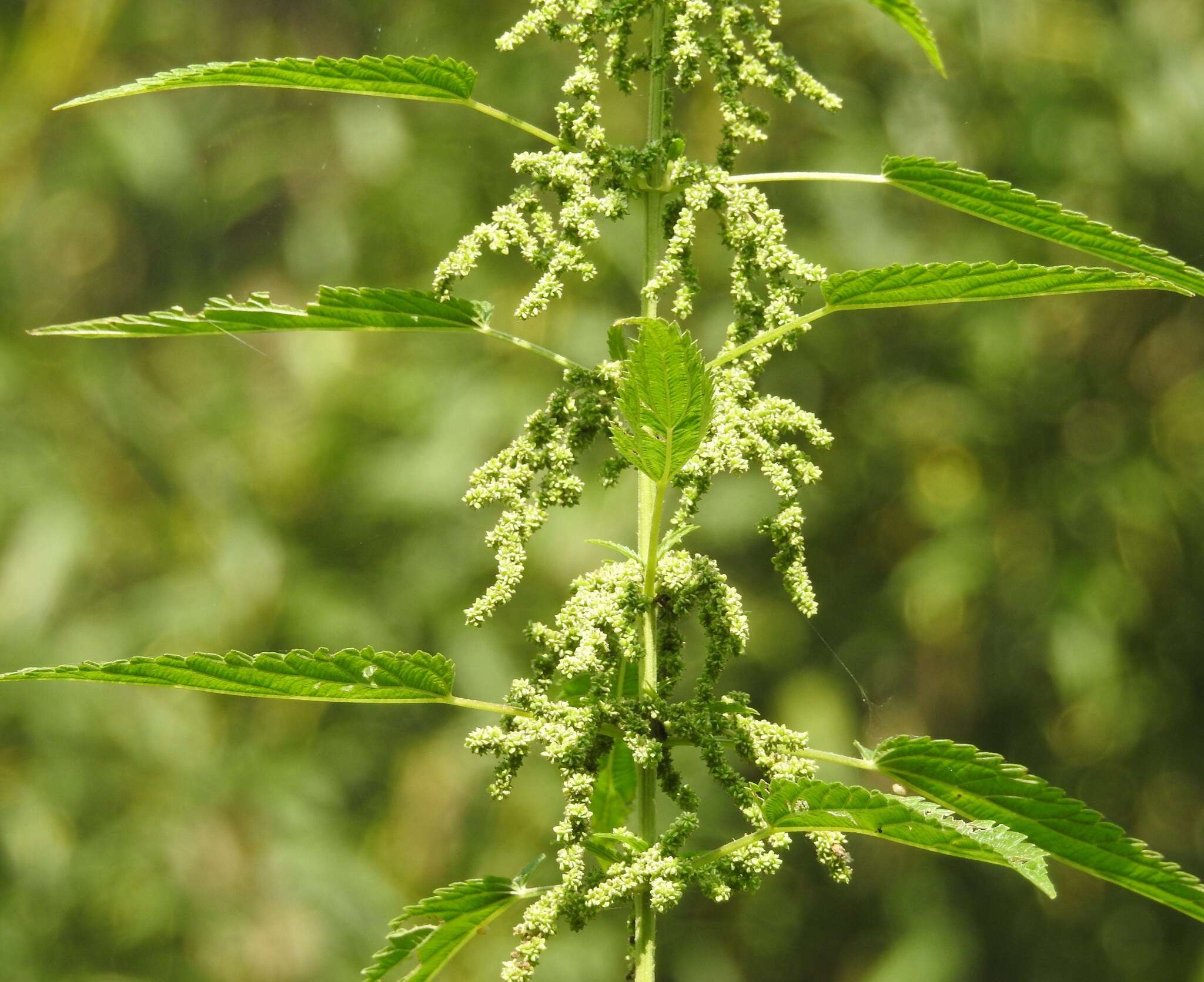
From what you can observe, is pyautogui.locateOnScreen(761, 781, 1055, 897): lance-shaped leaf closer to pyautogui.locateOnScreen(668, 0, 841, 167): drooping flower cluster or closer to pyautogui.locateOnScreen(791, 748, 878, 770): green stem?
pyautogui.locateOnScreen(791, 748, 878, 770): green stem

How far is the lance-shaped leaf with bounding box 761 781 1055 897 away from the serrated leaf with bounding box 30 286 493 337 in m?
0.30

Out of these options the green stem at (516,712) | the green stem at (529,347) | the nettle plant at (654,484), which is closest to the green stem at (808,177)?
the nettle plant at (654,484)

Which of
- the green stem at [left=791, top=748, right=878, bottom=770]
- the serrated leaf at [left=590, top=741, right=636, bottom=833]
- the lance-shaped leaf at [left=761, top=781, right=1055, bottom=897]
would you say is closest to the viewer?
the lance-shaped leaf at [left=761, top=781, right=1055, bottom=897]

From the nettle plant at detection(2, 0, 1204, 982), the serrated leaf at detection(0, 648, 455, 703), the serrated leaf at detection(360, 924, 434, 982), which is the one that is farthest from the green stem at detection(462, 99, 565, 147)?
the serrated leaf at detection(360, 924, 434, 982)

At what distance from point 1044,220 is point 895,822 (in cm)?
30

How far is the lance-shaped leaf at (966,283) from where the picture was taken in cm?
57

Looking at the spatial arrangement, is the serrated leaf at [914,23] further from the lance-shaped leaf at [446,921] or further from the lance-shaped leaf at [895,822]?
the lance-shaped leaf at [446,921]

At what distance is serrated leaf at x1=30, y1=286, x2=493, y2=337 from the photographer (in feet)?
2.04

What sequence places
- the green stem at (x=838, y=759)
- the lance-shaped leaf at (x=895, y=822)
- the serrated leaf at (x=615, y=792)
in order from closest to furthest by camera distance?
the lance-shaped leaf at (x=895, y=822)
the green stem at (x=838, y=759)
the serrated leaf at (x=615, y=792)

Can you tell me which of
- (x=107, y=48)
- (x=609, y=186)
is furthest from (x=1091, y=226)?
(x=107, y=48)

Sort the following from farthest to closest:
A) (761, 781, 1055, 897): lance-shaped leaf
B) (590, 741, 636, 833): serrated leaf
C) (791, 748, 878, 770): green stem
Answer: (590, 741, 636, 833): serrated leaf
(791, 748, 878, 770): green stem
(761, 781, 1055, 897): lance-shaped leaf

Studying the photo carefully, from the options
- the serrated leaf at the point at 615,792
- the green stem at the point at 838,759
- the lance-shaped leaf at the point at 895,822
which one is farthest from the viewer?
the serrated leaf at the point at 615,792

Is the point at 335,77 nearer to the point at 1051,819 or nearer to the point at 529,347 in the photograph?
the point at 529,347

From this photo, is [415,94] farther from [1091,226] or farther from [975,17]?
[975,17]
